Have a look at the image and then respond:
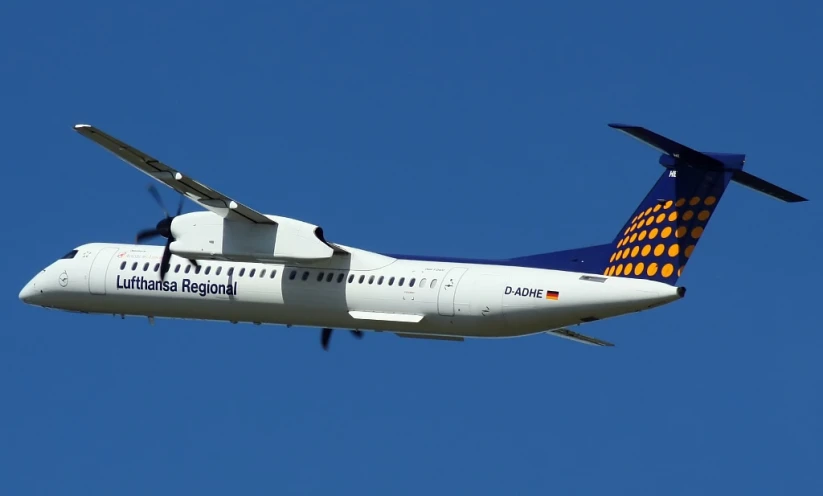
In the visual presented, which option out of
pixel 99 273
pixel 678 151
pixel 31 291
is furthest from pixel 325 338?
pixel 678 151

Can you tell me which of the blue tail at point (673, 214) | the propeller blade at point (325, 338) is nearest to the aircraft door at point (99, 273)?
the propeller blade at point (325, 338)

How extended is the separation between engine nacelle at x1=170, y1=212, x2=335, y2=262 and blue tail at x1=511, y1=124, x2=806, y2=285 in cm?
678

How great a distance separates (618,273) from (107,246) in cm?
1534

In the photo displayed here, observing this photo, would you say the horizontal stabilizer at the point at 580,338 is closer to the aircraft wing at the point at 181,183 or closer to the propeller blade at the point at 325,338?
the propeller blade at the point at 325,338

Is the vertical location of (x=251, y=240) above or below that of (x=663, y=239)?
below

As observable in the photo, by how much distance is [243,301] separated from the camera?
44.2 meters

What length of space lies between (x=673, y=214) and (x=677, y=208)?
18cm

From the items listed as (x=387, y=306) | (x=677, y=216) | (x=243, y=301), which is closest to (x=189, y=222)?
(x=243, y=301)

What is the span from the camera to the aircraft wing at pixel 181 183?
41.3 metres

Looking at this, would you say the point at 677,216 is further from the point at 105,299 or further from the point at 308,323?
the point at 105,299

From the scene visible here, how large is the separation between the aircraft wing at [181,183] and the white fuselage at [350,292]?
1872 mm

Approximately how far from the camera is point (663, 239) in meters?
39.9

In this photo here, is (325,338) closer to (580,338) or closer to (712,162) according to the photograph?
(580,338)

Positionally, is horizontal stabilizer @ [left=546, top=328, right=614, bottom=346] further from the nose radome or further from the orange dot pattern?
the nose radome
